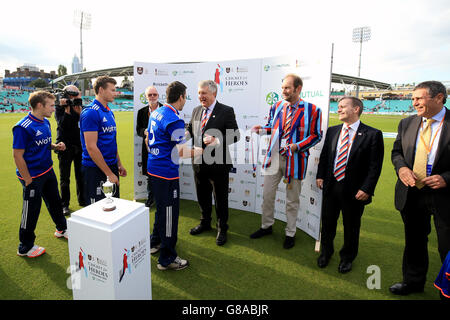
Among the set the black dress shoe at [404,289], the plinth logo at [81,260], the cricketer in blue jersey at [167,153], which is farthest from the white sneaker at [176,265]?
the black dress shoe at [404,289]

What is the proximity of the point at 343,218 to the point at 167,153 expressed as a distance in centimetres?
211

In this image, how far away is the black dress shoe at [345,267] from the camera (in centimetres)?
289

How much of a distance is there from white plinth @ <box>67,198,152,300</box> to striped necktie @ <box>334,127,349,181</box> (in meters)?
2.09

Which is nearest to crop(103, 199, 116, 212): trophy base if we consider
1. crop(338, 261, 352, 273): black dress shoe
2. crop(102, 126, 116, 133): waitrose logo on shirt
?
crop(102, 126, 116, 133): waitrose logo on shirt

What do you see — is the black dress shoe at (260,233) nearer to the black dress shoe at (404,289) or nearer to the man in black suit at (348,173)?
the man in black suit at (348,173)

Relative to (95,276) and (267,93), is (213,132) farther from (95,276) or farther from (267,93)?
(95,276)

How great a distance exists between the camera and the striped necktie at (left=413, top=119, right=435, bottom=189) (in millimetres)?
2311

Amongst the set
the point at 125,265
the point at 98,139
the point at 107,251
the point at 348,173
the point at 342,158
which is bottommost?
the point at 125,265

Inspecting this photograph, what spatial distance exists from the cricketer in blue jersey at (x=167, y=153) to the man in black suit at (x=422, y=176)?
2122mm

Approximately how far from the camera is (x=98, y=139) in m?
2.76

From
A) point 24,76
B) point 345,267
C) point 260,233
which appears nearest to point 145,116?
point 260,233

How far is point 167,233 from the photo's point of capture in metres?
2.71

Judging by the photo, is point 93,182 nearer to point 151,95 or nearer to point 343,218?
point 151,95

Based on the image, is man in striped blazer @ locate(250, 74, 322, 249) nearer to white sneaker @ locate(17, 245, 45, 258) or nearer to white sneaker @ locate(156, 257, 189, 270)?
white sneaker @ locate(156, 257, 189, 270)
